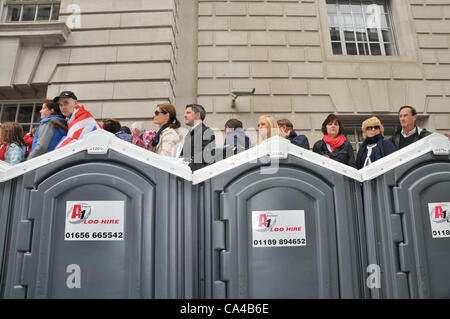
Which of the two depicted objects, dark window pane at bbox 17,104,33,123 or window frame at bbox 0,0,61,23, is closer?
dark window pane at bbox 17,104,33,123

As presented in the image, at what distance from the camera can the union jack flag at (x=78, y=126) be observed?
326cm

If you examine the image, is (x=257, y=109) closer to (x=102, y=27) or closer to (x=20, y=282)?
(x=102, y=27)

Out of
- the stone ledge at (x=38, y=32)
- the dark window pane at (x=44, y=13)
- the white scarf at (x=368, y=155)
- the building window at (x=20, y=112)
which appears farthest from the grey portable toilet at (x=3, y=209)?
the dark window pane at (x=44, y=13)

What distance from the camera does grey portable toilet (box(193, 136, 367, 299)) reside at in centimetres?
241

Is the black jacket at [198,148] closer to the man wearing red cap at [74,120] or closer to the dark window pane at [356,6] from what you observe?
the man wearing red cap at [74,120]

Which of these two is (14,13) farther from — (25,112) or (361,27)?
(361,27)

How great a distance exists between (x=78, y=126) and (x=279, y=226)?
210 cm

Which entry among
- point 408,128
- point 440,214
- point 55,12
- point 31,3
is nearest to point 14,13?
point 31,3

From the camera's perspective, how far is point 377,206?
8.38ft

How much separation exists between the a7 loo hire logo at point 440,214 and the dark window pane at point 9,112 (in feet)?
29.6

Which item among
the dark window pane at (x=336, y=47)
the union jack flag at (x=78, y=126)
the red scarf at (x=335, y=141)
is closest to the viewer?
the union jack flag at (x=78, y=126)

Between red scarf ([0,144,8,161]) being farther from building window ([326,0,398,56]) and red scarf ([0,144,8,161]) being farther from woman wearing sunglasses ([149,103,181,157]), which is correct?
building window ([326,0,398,56])

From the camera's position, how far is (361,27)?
9.59m

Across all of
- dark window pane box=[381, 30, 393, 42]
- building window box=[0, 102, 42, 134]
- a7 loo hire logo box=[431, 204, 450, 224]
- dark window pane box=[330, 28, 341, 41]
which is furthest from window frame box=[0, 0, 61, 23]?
a7 loo hire logo box=[431, 204, 450, 224]
